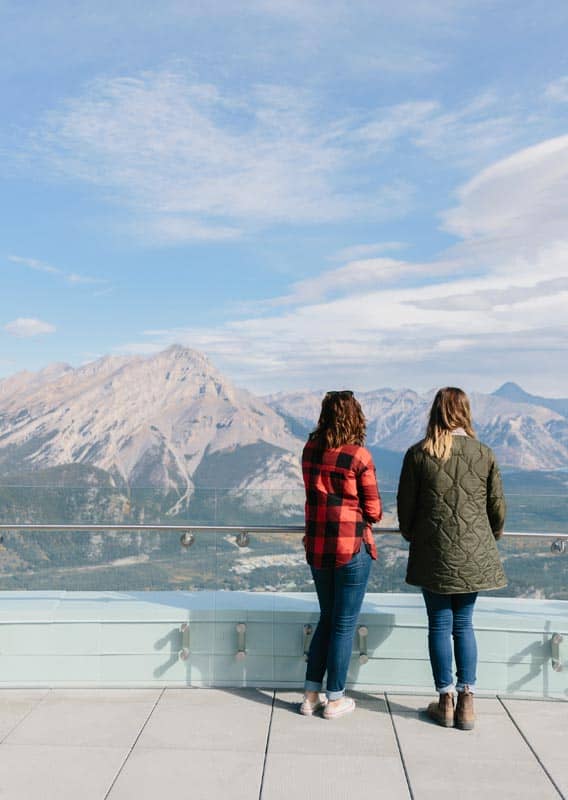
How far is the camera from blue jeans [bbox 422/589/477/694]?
384 cm

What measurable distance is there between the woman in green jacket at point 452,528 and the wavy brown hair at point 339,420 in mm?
273

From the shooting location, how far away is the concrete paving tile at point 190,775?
10.2ft

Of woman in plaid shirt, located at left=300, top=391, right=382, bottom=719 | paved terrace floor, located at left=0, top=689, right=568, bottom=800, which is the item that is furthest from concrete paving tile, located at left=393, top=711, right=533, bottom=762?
woman in plaid shirt, located at left=300, top=391, right=382, bottom=719

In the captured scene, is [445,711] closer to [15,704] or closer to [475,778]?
[475,778]

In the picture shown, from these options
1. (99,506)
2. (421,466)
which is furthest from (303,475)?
(99,506)

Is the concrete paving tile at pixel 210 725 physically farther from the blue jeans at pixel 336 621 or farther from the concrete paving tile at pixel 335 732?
the blue jeans at pixel 336 621

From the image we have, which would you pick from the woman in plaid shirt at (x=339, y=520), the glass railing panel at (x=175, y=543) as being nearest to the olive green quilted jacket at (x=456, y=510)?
the woman in plaid shirt at (x=339, y=520)

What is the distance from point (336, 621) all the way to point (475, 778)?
3.06ft

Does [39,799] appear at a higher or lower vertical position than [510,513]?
lower

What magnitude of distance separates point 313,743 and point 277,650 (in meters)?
0.83

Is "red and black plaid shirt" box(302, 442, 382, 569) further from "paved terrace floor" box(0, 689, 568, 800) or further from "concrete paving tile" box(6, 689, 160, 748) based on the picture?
"concrete paving tile" box(6, 689, 160, 748)

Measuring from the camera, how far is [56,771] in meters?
3.32

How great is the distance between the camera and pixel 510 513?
4.30 metres

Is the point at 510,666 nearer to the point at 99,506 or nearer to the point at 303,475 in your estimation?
the point at 303,475
